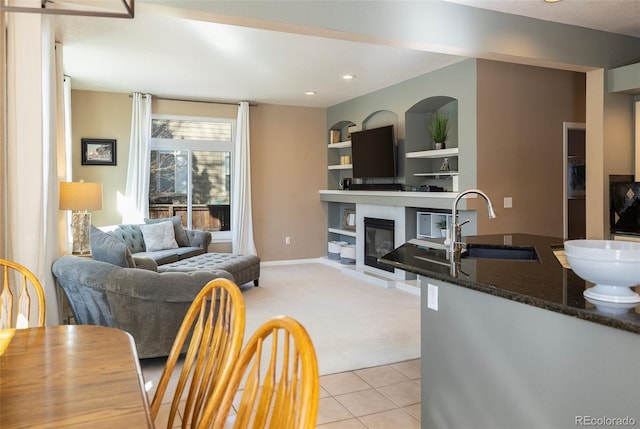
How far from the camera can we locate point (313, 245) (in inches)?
338

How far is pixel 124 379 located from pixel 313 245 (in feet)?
24.1

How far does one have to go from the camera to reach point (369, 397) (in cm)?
301

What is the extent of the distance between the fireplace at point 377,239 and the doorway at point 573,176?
217 cm

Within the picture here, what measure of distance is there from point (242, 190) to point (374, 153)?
2.25 m

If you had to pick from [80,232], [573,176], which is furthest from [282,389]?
[573,176]

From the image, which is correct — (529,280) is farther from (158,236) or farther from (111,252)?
(158,236)

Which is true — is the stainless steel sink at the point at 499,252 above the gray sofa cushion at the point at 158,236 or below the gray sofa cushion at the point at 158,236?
above

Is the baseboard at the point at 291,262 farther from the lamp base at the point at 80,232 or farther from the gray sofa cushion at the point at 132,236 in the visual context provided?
the lamp base at the point at 80,232

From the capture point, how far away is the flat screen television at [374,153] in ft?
21.7

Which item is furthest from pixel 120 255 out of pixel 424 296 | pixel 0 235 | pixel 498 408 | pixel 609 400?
pixel 609 400

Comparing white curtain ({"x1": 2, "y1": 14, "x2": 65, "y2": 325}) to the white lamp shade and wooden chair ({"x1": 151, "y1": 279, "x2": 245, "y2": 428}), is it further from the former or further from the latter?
wooden chair ({"x1": 151, "y1": 279, "x2": 245, "y2": 428})

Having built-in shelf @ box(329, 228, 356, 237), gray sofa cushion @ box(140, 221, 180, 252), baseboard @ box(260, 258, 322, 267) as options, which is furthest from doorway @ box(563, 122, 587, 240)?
gray sofa cushion @ box(140, 221, 180, 252)

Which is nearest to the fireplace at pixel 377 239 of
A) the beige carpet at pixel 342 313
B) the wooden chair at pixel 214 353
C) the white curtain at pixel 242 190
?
the beige carpet at pixel 342 313

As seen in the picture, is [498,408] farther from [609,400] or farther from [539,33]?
[539,33]
